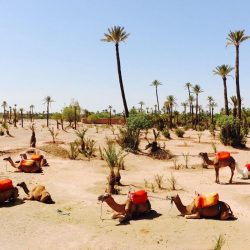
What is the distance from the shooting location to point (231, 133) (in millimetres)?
27734

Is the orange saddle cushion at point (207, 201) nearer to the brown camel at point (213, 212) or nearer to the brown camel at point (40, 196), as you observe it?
the brown camel at point (213, 212)

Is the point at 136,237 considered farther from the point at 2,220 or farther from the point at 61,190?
the point at 61,190

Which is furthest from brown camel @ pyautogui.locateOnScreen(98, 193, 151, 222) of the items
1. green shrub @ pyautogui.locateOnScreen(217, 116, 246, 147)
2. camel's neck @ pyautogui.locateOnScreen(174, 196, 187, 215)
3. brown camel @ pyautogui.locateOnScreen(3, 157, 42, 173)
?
green shrub @ pyautogui.locateOnScreen(217, 116, 246, 147)

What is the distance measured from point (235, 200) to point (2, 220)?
6.70 m

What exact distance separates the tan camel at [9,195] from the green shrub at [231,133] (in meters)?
19.5

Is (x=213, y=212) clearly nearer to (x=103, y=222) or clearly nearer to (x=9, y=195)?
(x=103, y=222)

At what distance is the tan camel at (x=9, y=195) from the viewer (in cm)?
1093

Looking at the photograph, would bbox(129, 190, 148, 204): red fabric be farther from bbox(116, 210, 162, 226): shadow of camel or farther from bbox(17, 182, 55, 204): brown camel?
bbox(17, 182, 55, 204): brown camel

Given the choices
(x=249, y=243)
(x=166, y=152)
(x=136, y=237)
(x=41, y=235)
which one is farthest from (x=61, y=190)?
(x=166, y=152)

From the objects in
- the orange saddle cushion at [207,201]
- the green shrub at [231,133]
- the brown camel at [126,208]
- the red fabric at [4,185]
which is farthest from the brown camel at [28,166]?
the green shrub at [231,133]

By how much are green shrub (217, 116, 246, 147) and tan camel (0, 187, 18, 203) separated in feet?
64.0

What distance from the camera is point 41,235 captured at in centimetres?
873

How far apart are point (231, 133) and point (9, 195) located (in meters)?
19.9

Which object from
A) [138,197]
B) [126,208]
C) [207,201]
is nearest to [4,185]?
[126,208]
